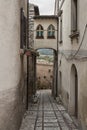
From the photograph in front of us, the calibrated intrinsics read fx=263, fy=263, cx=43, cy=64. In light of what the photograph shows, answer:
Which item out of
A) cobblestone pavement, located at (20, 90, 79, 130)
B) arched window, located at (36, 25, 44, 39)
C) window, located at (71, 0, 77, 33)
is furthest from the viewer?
arched window, located at (36, 25, 44, 39)

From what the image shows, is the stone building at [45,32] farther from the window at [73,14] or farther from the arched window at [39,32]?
the window at [73,14]

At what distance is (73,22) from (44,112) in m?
4.32

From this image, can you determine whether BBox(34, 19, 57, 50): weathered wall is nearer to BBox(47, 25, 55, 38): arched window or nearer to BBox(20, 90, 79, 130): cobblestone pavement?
BBox(47, 25, 55, 38): arched window

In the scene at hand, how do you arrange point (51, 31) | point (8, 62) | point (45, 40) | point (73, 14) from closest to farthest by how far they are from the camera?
point (8, 62) → point (73, 14) → point (51, 31) → point (45, 40)

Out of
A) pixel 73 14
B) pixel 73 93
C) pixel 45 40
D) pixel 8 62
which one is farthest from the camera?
pixel 45 40

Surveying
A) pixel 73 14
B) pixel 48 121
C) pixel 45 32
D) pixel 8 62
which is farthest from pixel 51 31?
pixel 8 62

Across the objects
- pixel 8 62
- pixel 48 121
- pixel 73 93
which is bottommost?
pixel 48 121

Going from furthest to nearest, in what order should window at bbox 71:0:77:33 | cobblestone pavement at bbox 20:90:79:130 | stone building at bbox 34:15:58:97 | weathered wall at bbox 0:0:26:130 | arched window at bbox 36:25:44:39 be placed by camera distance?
arched window at bbox 36:25:44:39
stone building at bbox 34:15:58:97
window at bbox 71:0:77:33
cobblestone pavement at bbox 20:90:79:130
weathered wall at bbox 0:0:26:130

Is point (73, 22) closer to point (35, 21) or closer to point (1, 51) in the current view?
point (1, 51)

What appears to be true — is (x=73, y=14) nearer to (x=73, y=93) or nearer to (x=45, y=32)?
(x=73, y=93)

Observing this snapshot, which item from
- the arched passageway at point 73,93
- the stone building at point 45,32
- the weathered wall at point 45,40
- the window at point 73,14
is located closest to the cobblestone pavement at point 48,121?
the arched passageway at point 73,93

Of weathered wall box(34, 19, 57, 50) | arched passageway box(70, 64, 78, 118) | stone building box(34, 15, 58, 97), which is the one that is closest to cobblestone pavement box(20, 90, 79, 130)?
arched passageway box(70, 64, 78, 118)

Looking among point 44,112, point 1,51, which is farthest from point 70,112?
point 1,51

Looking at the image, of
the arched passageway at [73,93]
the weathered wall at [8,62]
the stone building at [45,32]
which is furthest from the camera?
the stone building at [45,32]
